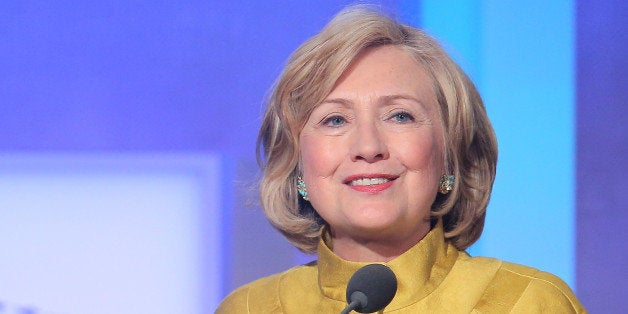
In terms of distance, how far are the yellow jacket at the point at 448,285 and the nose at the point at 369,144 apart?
211mm

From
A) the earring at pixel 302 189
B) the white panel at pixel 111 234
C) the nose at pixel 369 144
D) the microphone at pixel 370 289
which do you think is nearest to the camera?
the microphone at pixel 370 289

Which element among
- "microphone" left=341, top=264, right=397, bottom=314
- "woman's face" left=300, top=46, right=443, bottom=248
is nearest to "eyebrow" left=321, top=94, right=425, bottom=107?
"woman's face" left=300, top=46, right=443, bottom=248

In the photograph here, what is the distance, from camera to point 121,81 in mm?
2836

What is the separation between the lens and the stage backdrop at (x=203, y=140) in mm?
2703

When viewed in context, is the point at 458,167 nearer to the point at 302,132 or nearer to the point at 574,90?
the point at 302,132

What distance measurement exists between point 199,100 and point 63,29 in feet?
1.32

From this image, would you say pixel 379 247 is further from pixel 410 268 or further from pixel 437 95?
pixel 437 95

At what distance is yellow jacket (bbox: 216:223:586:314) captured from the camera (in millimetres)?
2074

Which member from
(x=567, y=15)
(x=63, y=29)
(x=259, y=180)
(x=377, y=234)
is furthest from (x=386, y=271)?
(x=63, y=29)

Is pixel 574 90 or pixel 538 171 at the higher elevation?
pixel 574 90

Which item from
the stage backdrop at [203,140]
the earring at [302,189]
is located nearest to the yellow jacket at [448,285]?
the earring at [302,189]

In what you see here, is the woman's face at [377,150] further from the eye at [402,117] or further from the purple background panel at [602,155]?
the purple background panel at [602,155]

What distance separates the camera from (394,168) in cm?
202

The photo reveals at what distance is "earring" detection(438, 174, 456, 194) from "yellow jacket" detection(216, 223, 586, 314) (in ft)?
0.24
